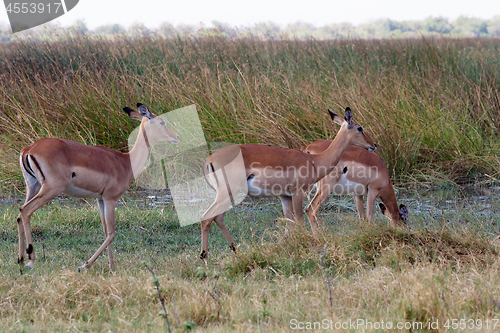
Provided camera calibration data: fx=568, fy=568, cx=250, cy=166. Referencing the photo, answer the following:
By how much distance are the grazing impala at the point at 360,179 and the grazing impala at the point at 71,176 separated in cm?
209

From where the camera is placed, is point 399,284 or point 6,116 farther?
point 6,116

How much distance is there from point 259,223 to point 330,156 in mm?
1247

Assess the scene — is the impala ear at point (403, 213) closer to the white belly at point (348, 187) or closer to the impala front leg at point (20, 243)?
the white belly at point (348, 187)

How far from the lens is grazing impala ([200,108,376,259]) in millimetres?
5102

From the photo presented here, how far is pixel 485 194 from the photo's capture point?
24.1 feet

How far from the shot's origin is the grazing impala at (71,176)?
445 cm

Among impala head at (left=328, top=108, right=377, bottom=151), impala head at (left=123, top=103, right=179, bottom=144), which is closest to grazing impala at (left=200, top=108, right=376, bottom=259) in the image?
impala head at (left=328, top=108, right=377, bottom=151)

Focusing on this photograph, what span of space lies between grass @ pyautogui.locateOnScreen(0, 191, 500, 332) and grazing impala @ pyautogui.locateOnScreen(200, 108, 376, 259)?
16.4 inches

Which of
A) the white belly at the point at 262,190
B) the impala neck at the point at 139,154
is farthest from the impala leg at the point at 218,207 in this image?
the impala neck at the point at 139,154

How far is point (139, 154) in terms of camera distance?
5.28 meters

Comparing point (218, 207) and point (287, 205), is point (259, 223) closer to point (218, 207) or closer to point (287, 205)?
point (287, 205)

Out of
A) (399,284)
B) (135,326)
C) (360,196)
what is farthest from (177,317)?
(360,196)

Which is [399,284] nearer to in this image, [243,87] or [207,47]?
[243,87]

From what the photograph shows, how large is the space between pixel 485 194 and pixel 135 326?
18.3ft
